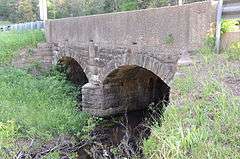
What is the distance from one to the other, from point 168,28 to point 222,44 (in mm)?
1304

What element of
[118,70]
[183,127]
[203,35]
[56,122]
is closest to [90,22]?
[118,70]

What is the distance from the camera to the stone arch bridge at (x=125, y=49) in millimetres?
7189

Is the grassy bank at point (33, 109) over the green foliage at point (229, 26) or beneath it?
beneath

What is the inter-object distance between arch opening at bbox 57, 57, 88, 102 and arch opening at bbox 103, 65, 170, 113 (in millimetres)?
2536

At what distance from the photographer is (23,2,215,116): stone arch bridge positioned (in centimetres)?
719

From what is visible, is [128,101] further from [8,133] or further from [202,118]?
[202,118]

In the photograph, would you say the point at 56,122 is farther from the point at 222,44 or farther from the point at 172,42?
the point at 222,44

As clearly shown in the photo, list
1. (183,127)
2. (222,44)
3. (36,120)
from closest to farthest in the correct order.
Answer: (183,127) → (222,44) → (36,120)

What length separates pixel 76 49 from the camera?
12312 millimetres

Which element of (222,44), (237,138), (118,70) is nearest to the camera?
(237,138)

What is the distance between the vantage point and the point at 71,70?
1512cm

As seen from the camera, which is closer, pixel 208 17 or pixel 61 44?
pixel 208 17

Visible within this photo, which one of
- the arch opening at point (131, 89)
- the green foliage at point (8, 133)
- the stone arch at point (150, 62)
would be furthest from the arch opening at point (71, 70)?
the green foliage at point (8, 133)

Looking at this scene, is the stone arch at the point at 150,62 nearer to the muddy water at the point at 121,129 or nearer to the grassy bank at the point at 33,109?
the muddy water at the point at 121,129
